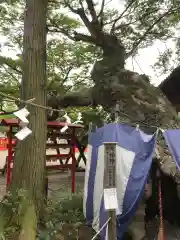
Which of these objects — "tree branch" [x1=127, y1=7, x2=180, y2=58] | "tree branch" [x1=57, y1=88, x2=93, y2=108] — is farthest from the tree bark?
"tree branch" [x1=127, y1=7, x2=180, y2=58]

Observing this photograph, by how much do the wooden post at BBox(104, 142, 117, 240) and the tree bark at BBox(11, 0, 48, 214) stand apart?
6.24ft

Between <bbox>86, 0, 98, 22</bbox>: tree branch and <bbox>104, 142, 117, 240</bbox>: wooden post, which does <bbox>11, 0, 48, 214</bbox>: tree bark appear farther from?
<bbox>86, 0, 98, 22</bbox>: tree branch

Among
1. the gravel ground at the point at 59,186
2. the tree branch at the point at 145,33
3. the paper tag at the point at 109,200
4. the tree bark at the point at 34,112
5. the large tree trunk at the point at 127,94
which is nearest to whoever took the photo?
the paper tag at the point at 109,200

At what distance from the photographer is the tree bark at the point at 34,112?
17.4ft

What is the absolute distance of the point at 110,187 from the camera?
364 cm

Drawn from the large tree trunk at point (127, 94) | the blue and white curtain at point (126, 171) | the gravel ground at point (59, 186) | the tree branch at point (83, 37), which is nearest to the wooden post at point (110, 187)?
the blue and white curtain at point (126, 171)

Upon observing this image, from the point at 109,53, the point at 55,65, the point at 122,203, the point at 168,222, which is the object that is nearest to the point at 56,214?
the point at 122,203

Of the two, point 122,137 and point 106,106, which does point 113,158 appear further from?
point 106,106

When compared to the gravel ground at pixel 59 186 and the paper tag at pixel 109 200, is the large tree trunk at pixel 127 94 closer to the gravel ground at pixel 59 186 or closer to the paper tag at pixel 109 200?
the gravel ground at pixel 59 186

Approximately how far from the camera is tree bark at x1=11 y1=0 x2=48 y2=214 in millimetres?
5297

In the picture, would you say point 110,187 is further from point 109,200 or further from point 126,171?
point 126,171

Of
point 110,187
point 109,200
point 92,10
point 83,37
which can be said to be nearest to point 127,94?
point 83,37

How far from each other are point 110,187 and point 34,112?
2380 mm

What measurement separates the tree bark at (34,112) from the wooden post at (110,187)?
1902mm
